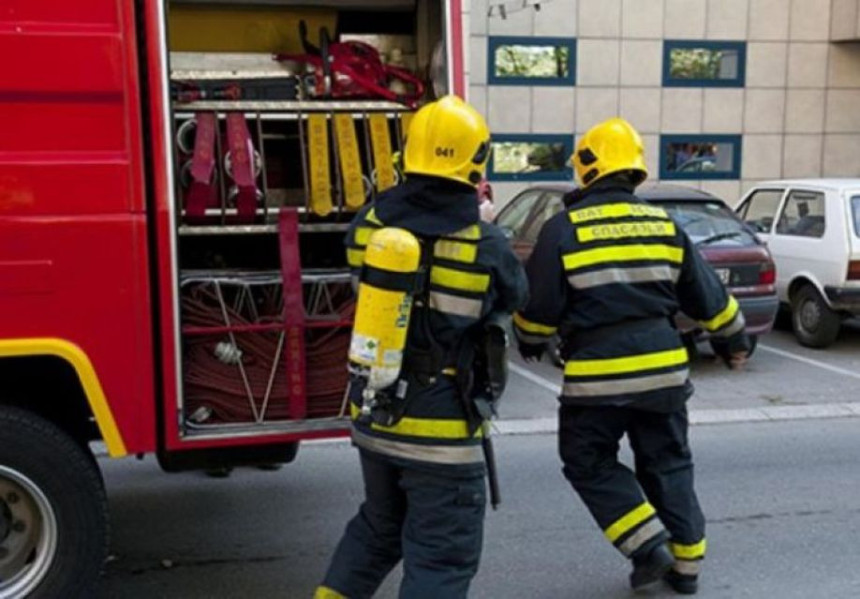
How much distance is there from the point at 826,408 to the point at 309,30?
4.92 meters

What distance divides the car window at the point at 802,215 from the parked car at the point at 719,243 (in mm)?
1038

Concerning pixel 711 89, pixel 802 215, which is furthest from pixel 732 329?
pixel 711 89

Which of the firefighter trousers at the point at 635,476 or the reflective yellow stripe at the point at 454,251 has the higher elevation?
the reflective yellow stripe at the point at 454,251

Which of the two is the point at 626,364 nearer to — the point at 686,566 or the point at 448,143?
the point at 686,566

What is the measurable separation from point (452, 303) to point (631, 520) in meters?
1.40

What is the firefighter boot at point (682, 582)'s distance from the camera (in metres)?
4.39

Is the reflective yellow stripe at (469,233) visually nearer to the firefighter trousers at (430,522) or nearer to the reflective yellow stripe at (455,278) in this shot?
the reflective yellow stripe at (455,278)

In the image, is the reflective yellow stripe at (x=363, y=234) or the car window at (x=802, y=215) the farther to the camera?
the car window at (x=802, y=215)

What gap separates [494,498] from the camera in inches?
148

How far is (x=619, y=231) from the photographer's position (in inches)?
164

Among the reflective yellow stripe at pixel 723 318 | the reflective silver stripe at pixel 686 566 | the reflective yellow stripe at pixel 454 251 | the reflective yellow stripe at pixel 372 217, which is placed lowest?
the reflective silver stripe at pixel 686 566

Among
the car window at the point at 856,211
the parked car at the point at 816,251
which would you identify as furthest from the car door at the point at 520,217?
the car window at the point at 856,211

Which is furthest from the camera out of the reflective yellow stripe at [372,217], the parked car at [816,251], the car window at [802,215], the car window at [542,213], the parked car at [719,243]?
the car window at [802,215]

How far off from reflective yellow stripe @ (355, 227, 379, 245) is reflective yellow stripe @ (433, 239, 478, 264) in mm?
216
